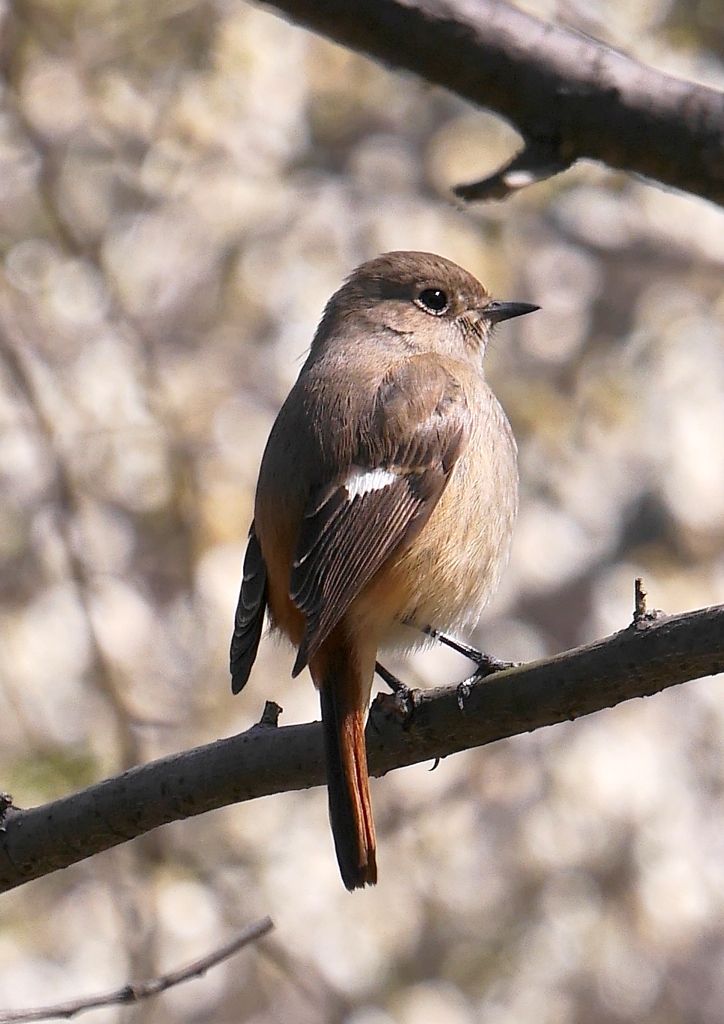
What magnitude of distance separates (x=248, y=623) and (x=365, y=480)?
44 centimetres

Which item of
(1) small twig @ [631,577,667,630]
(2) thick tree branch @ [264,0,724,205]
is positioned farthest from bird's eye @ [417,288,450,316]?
(1) small twig @ [631,577,667,630]

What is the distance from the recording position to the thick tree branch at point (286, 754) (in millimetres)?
2336

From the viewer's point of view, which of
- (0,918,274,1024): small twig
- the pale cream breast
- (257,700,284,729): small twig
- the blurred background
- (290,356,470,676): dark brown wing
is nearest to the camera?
(0,918,274,1024): small twig

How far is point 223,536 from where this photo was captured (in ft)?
19.0

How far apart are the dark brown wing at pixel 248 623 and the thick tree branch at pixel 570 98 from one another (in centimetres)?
119

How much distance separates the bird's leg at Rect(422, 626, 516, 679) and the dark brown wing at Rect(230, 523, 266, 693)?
0.41m

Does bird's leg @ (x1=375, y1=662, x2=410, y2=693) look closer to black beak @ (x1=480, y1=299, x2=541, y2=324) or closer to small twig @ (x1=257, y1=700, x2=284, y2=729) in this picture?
small twig @ (x1=257, y1=700, x2=284, y2=729)

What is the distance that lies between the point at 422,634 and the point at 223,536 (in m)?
2.48

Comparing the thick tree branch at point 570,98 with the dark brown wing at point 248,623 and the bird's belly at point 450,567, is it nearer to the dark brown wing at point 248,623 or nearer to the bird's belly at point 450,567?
the bird's belly at point 450,567

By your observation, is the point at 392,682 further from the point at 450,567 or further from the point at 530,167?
the point at 530,167

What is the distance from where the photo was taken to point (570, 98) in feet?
8.57

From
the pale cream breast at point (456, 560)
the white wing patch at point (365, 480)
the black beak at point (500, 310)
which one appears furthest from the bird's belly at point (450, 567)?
the black beak at point (500, 310)

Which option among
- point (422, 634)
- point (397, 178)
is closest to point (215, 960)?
point (422, 634)

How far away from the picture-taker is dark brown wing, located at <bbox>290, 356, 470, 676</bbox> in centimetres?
307
